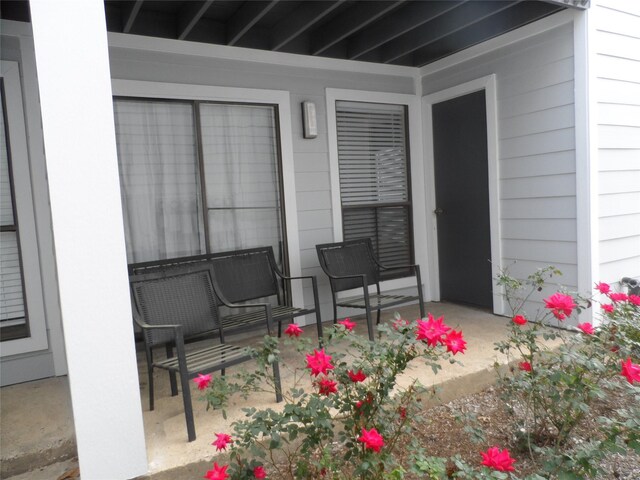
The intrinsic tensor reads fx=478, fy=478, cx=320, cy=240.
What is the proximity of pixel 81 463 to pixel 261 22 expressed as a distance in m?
3.21

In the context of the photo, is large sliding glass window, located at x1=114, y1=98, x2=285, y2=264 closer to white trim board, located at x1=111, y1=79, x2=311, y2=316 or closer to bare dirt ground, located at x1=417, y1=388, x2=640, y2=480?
white trim board, located at x1=111, y1=79, x2=311, y2=316

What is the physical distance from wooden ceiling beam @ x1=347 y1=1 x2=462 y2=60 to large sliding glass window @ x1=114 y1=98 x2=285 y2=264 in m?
0.90

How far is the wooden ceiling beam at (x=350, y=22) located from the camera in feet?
10.9

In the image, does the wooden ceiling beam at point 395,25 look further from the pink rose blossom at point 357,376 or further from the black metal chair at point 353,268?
the pink rose blossom at point 357,376

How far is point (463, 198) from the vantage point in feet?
14.5

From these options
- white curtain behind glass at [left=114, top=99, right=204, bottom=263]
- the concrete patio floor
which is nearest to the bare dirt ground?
the concrete patio floor

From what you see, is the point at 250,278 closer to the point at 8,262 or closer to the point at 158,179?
the point at 158,179

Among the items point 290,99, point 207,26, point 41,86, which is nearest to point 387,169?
point 290,99

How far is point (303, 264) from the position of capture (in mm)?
4129

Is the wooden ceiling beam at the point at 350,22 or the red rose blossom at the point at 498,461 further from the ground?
the wooden ceiling beam at the point at 350,22

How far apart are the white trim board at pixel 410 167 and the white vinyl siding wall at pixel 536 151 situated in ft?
2.33

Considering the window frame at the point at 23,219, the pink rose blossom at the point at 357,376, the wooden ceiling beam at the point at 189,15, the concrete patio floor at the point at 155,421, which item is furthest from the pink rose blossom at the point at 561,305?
the window frame at the point at 23,219

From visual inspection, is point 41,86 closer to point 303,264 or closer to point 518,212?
point 303,264

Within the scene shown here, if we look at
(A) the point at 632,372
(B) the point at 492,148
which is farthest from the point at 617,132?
(A) the point at 632,372
